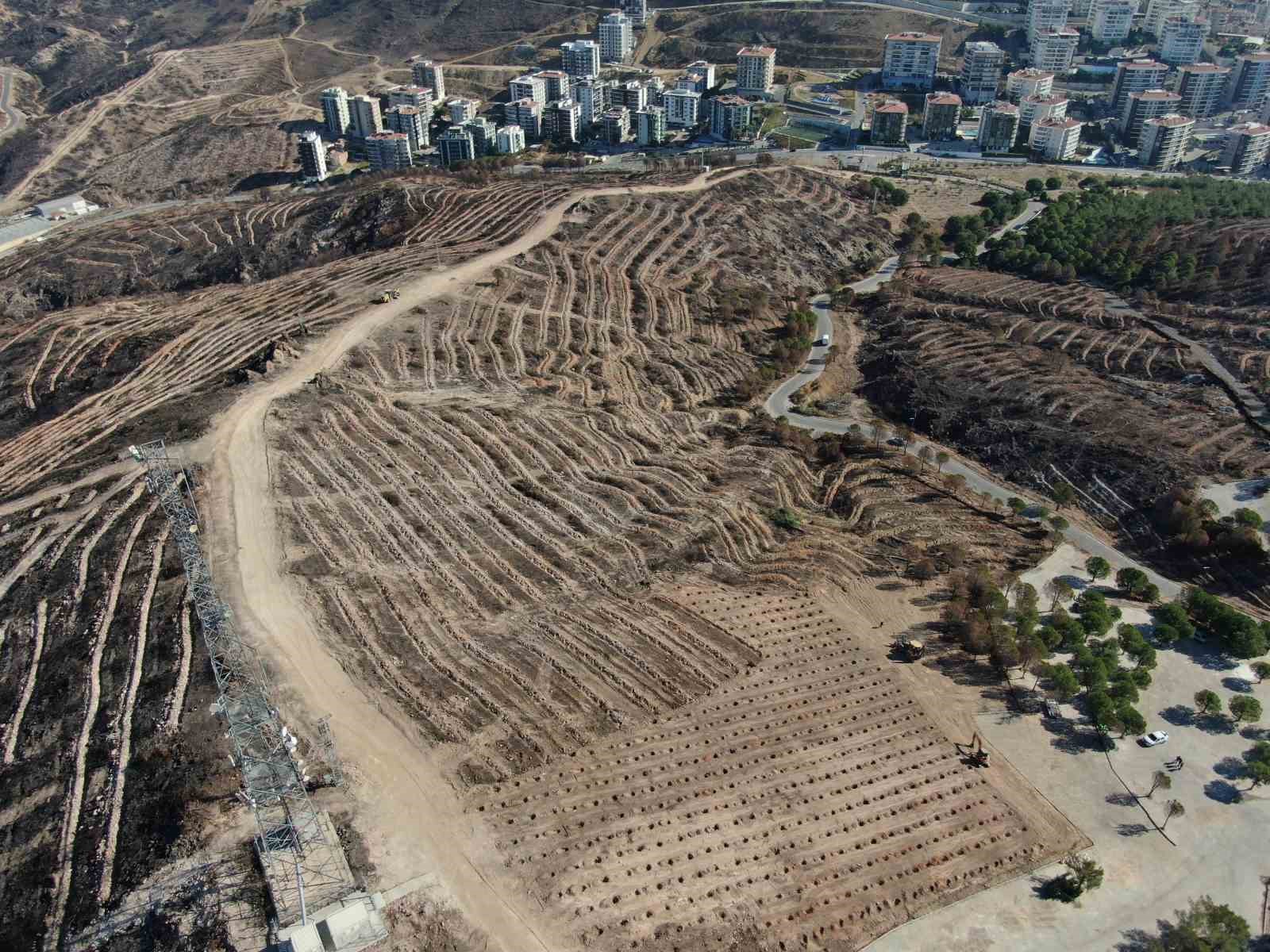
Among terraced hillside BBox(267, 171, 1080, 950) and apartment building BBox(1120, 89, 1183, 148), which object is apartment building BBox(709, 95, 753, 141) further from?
terraced hillside BBox(267, 171, 1080, 950)

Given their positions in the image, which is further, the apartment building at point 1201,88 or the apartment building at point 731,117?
the apartment building at point 1201,88

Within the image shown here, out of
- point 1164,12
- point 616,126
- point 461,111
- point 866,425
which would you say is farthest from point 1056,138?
point 461,111

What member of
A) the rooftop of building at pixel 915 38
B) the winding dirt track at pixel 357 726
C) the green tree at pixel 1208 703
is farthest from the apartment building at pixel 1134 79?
the winding dirt track at pixel 357 726

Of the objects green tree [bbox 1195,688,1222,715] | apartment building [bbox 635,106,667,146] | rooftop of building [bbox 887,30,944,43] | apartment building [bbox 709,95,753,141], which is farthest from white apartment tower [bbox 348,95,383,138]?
green tree [bbox 1195,688,1222,715]

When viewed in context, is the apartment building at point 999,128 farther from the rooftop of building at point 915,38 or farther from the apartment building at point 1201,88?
the apartment building at point 1201,88

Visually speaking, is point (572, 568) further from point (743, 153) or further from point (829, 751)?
point (743, 153)

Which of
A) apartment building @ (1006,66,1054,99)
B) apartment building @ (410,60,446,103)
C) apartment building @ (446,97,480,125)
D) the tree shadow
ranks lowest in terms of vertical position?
the tree shadow

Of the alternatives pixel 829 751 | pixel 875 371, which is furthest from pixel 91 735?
pixel 875 371

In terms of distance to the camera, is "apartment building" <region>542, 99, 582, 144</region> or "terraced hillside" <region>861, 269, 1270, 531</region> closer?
"terraced hillside" <region>861, 269, 1270, 531</region>
